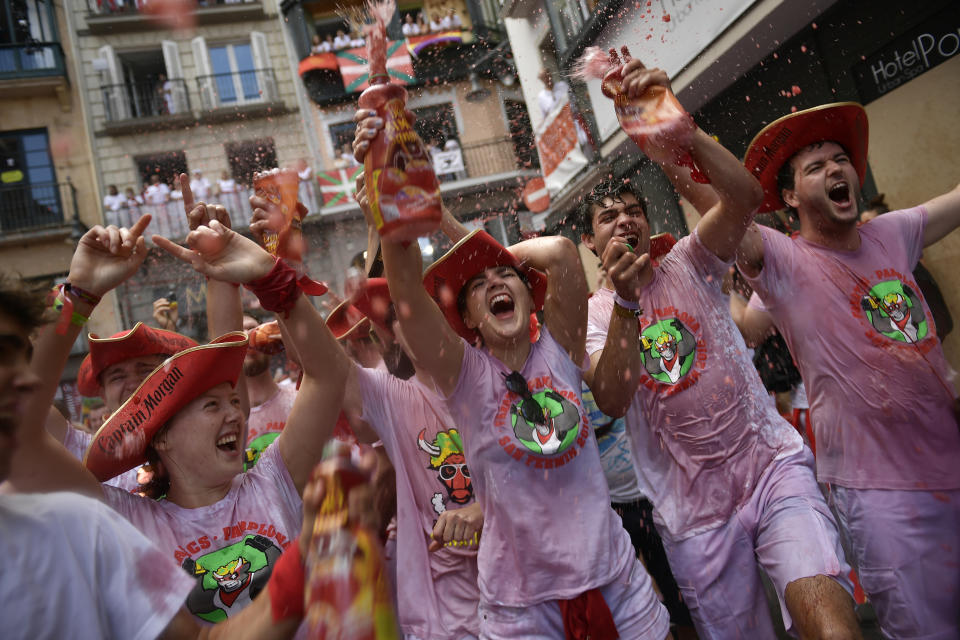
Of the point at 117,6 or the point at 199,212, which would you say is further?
the point at 117,6

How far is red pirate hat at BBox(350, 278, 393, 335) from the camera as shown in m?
2.71

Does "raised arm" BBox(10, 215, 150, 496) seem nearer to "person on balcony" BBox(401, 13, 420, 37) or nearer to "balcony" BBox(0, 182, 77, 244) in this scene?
"person on balcony" BBox(401, 13, 420, 37)

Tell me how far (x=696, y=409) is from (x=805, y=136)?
4.23 feet

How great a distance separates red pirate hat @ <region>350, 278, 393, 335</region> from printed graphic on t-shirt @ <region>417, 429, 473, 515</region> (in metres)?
0.62

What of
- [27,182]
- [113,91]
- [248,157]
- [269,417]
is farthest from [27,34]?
[269,417]

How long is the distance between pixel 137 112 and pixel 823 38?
59.4 ft

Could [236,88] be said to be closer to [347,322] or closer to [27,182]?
[27,182]

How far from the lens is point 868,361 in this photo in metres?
2.42

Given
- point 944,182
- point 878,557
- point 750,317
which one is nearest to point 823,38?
point 944,182

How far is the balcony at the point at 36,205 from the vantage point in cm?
1680

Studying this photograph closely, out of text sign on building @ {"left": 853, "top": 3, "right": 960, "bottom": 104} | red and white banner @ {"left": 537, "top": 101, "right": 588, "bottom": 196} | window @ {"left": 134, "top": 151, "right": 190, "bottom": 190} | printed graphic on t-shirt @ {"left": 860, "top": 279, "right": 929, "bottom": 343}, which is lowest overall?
printed graphic on t-shirt @ {"left": 860, "top": 279, "right": 929, "bottom": 343}

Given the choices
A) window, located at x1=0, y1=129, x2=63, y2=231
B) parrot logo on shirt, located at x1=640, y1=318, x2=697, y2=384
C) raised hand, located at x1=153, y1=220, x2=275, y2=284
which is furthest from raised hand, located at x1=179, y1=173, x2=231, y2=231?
window, located at x1=0, y1=129, x2=63, y2=231


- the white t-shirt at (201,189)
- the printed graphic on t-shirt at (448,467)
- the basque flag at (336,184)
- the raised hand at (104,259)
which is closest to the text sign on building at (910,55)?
the printed graphic on t-shirt at (448,467)

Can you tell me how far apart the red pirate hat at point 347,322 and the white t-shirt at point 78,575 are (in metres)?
2.04
